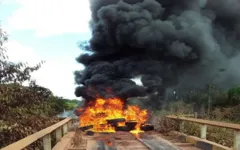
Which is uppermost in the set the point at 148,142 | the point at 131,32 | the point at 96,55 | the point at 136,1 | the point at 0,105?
the point at 136,1

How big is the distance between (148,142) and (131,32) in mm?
13676

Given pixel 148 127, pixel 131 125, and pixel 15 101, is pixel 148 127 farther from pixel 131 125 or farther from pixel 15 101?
pixel 15 101

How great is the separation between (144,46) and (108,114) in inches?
322

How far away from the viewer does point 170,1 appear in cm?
2595

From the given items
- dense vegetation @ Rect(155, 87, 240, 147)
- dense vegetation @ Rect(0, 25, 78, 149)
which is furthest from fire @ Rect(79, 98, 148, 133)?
dense vegetation @ Rect(0, 25, 78, 149)

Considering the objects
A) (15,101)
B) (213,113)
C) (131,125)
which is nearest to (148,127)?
(131,125)

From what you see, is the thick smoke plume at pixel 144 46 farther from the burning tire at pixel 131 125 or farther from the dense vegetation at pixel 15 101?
the dense vegetation at pixel 15 101

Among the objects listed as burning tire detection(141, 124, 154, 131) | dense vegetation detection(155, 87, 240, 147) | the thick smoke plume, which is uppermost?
the thick smoke plume

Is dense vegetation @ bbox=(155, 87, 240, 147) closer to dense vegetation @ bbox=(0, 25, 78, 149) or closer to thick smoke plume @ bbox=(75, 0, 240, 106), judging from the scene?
thick smoke plume @ bbox=(75, 0, 240, 106)

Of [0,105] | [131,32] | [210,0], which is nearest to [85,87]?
[131,32]

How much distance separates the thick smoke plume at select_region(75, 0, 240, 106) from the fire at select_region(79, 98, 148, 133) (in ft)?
5.53

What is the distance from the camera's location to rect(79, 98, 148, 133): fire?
49.1ft

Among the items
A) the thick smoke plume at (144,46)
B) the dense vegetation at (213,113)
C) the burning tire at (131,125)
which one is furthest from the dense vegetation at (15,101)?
the thick smoke plume at (144,46)

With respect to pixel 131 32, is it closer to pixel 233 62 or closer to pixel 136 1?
pixel 136 1
